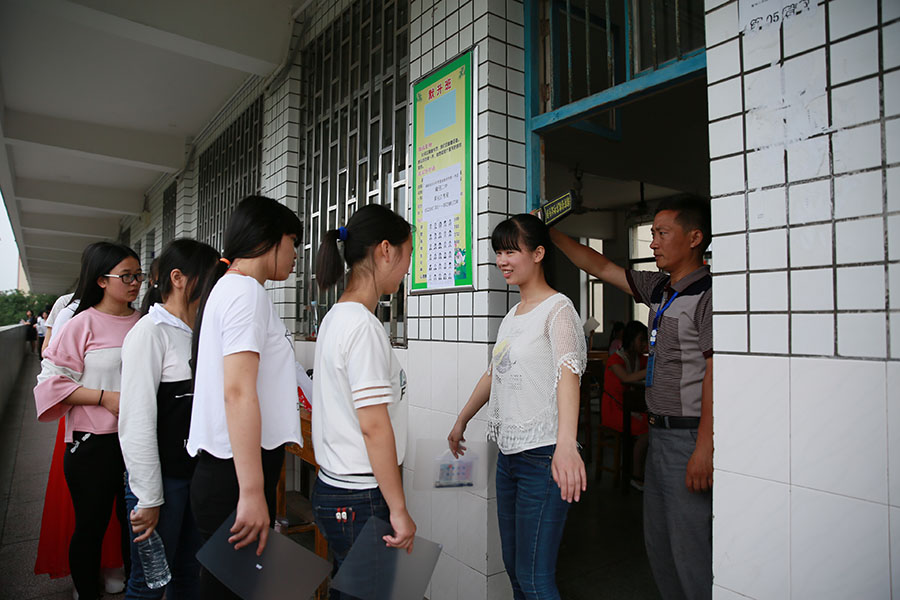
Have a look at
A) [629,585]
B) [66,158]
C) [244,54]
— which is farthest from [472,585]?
[66,158]

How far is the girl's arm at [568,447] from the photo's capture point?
1.60m

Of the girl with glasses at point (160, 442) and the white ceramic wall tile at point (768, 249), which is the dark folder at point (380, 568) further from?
the white ceramic wall tile at point (768, 249)

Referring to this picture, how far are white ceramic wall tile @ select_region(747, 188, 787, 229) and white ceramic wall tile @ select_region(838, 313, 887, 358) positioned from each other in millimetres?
281

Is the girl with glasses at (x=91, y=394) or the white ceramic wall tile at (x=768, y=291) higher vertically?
the white ceramic wall tile at (x=768, y=291)

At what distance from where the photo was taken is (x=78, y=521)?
2217 millimetres

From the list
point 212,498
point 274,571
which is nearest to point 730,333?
point 274,571

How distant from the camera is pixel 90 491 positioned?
218 cm

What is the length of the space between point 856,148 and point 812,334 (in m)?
0.44

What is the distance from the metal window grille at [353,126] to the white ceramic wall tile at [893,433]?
222 cm

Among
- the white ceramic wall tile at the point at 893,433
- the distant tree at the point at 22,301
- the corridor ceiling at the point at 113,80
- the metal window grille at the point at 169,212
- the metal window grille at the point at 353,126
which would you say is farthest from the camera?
the distant tree at the point at 22,301

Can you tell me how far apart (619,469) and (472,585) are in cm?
245

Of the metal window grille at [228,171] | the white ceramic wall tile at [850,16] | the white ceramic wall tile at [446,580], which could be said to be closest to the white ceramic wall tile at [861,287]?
the white ceramic wall tile at [850,16]

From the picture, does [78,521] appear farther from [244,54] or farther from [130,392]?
[244,54]

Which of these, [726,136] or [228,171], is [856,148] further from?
[228,171]
